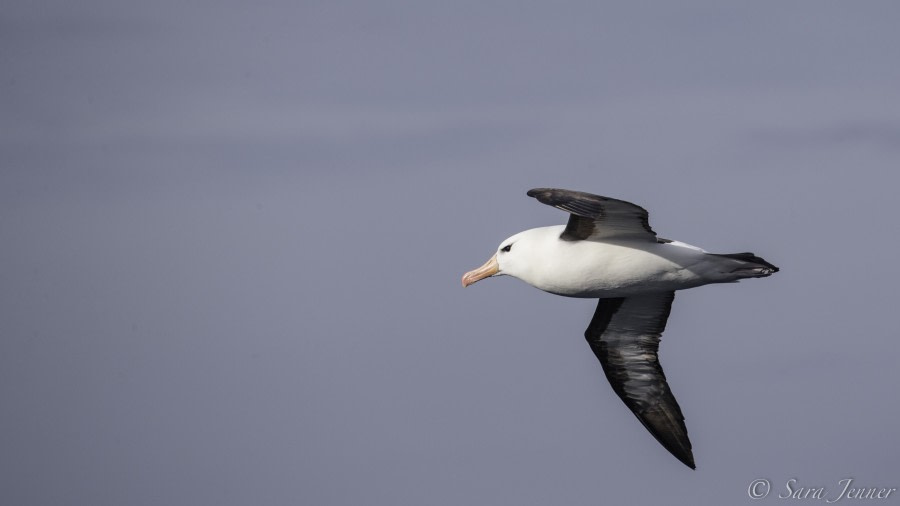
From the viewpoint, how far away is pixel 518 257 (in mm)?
15805

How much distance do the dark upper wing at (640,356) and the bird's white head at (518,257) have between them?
2.16m

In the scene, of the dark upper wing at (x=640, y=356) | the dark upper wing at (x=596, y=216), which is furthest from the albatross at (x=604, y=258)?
the dark upper wing at (x=640, y=356)

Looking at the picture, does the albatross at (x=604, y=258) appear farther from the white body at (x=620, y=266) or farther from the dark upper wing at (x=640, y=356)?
the dark upper wing at (x=640, y=356)

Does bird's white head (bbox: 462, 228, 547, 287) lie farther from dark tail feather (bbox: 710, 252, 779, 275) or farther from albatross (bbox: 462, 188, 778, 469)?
dark tail feather (bbox: 710, 252, 779, 275)

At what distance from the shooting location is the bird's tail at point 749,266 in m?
15.1

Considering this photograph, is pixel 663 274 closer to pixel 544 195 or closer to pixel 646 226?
pixel 646 226

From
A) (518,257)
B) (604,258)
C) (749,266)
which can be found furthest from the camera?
(518,257)

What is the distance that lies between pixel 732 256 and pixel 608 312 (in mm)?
3044

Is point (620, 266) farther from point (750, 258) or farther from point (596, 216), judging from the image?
point (750, 258)

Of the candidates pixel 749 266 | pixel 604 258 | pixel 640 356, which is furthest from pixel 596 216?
pixel 640 356

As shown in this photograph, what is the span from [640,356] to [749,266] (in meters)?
3.16

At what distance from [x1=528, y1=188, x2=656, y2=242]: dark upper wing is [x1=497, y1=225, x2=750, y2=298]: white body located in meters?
0.13

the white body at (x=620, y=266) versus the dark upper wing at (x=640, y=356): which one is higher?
the white body at (x=620, y=266)

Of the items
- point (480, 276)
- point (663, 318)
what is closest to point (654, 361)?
point (663, 318)
